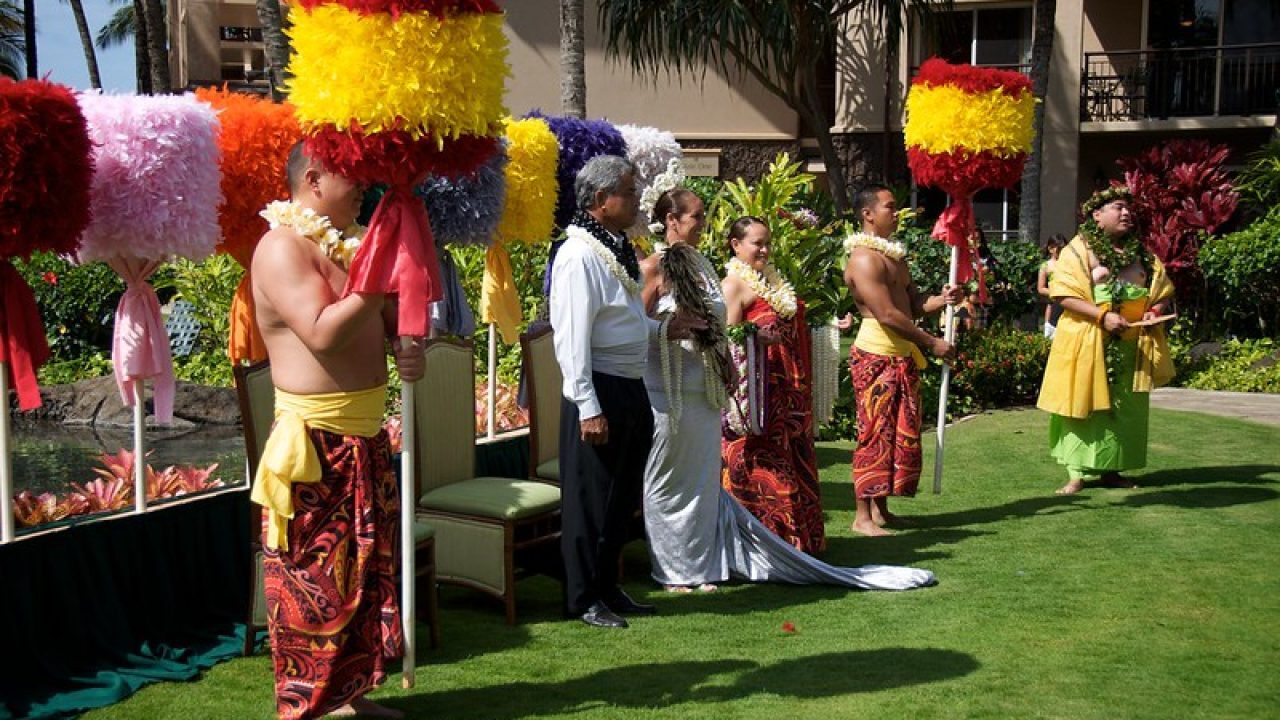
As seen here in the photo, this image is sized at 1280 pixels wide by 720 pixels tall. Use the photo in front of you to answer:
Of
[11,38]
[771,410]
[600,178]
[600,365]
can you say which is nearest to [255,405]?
[600,365]

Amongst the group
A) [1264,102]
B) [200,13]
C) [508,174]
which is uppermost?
[200,13]

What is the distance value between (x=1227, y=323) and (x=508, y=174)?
12011mm

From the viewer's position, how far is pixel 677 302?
6.76m

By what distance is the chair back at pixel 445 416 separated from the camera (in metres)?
6.54

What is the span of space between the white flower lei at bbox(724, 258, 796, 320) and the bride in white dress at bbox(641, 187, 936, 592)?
0.54 metres

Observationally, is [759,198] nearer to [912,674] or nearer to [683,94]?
[912,674]

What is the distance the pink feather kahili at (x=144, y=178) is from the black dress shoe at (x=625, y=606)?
2602 millimetres

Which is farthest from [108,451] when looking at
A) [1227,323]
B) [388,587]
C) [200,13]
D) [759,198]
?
[200,13]

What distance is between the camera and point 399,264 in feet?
14.5

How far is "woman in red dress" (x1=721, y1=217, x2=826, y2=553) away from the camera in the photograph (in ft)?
24.2

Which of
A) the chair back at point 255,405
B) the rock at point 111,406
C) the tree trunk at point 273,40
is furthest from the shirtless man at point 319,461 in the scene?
the tree trunk at point 273,40

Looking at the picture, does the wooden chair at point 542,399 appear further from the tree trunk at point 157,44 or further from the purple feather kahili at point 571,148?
the tree trunk at point 157,44

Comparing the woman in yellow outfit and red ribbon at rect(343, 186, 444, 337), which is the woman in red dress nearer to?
the woman in yellow outfit

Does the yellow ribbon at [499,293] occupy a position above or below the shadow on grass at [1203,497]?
above
